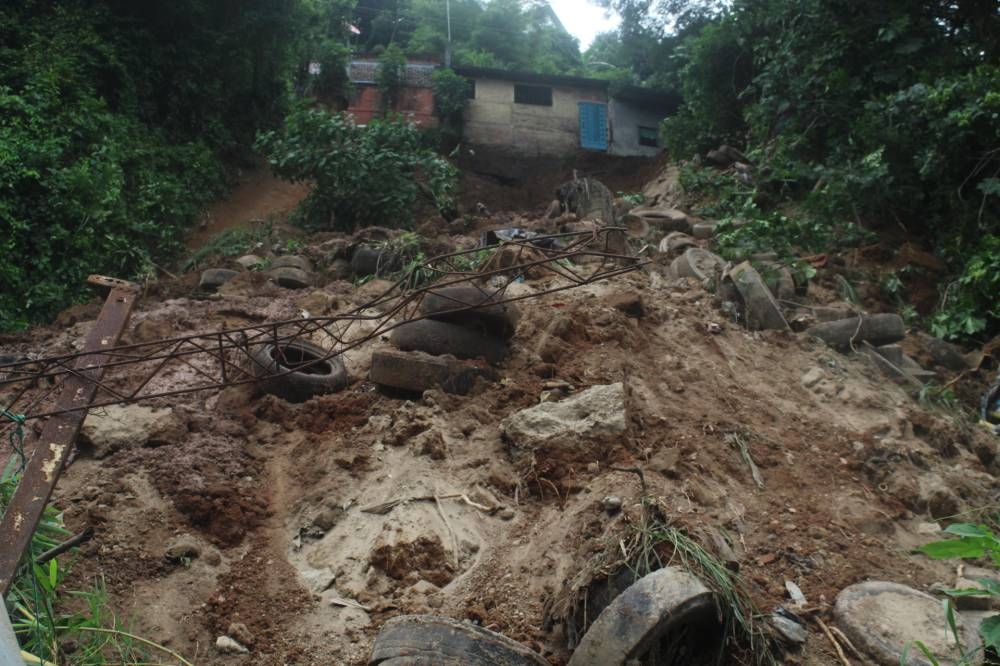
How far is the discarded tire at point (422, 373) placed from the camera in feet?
23.4

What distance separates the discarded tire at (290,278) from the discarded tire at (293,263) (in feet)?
0.70

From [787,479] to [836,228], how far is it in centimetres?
704

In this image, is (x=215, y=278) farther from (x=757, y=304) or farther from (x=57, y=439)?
(x=757, y=304)

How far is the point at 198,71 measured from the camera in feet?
57.1

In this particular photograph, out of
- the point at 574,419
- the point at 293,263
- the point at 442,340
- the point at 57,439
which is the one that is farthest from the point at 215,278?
the point at 574,419

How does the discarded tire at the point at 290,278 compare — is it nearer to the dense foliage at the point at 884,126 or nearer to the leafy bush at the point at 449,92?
the dense foliage at the point at 884,126

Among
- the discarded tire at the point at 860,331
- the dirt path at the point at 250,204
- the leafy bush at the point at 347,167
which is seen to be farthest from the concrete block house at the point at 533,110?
the discarded tire at the point at 860,331

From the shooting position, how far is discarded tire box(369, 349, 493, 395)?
23.4ft

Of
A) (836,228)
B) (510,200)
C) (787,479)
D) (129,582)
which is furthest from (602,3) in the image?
(129,582)

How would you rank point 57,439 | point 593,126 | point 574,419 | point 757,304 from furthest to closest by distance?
1. point 593,126
2. point 757,304
3. point 574,419
4. point 57,439

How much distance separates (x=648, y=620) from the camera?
12.5ft

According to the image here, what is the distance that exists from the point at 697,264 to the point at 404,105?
A: 1403 cm

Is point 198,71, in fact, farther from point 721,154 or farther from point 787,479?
point 787,479

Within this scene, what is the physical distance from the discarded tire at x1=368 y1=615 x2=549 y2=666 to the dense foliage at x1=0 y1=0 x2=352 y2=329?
9166mm
